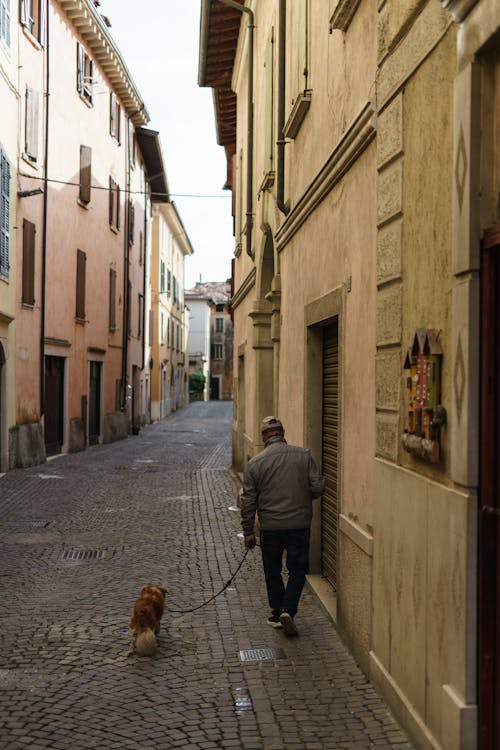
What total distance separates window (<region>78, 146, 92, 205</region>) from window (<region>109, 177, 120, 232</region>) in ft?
7.76

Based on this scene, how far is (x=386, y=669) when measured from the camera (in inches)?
196

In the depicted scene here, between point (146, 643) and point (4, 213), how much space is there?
13526 mm

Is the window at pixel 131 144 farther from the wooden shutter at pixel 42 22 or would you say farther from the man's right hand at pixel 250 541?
the man's right hand at pixel 250 541

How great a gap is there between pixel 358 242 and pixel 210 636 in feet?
10.1

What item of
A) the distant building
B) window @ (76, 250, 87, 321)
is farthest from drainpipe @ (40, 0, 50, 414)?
the distant building

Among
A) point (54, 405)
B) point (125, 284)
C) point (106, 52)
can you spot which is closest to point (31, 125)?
point (54, 405)

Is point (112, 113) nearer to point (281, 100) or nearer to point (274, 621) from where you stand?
point (281, 100)

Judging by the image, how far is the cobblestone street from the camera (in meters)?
4.61

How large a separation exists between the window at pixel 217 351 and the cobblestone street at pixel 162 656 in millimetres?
70807

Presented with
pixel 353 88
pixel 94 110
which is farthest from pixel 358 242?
pixel 94 110

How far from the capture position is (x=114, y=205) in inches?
1128

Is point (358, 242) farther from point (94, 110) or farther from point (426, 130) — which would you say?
point (94, 110)

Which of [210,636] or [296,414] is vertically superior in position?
[296,414]

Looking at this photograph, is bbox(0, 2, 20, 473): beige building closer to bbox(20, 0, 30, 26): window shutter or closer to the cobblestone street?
bbox(20, 0, 30, 26): window shutter
